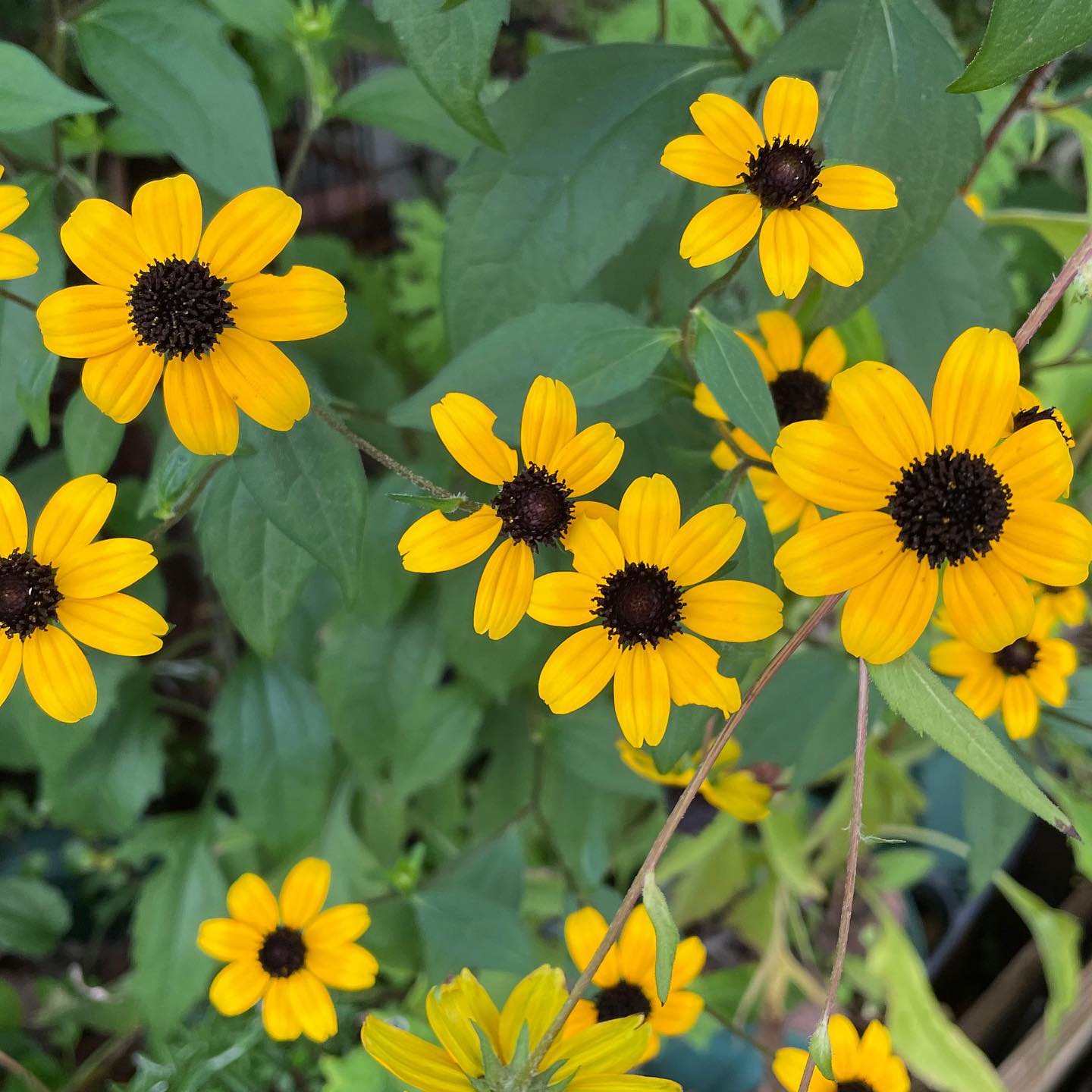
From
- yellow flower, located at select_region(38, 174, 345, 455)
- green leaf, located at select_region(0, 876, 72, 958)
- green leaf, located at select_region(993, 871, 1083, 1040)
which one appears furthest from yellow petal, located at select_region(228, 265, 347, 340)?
green leaf, located at select_region(0, 876, 72, 958)

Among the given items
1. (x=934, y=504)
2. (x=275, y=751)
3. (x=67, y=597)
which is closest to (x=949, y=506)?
(x=934, y=504)

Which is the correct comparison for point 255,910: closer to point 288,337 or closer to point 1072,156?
point 288,337

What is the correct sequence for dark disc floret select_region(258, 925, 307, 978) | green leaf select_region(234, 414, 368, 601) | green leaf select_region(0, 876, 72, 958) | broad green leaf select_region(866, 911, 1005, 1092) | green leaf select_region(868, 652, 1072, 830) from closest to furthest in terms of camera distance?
green leaf select_region(868, 652, 1072, 830) → green leaf select_region(234, 414, 368, 601) → dark disc floret select_region(258, 925, 307, 978) → broad green leaf select_region(866, 911, 1005, 1092) → green leaf select_region(0, 876, 72, 958)

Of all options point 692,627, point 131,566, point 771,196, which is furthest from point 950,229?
point 131,566

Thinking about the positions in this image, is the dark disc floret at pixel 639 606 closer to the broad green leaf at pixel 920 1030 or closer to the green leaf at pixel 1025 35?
the green leaf at pixel 1025 35

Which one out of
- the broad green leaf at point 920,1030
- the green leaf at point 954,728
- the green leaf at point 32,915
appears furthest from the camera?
the green leaf at point 32,915

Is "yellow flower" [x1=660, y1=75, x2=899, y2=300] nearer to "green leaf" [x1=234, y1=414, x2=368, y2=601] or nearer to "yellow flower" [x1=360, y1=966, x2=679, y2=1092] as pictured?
"green leaf" [x1=234, y1=414, x2=368, y2=601]

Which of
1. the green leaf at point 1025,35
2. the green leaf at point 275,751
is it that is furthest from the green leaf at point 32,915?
the green leaf at point 1025,35
